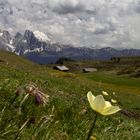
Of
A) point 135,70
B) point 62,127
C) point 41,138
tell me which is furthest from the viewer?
point 135,70

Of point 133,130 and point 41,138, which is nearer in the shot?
point 41,138

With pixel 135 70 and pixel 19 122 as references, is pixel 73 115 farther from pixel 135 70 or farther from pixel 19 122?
pixel 135 70

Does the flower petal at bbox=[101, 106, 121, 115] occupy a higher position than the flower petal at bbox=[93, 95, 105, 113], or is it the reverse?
the flower petal at bbox=[93, 95, 105, 113]

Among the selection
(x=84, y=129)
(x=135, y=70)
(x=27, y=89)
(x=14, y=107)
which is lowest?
(x=135, y=70)

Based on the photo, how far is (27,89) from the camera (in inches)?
221

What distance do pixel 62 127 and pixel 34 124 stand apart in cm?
140

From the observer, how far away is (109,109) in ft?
13.8

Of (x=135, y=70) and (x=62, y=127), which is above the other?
(x=62, y=127)

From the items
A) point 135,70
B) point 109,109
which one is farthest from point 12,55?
point 109,109

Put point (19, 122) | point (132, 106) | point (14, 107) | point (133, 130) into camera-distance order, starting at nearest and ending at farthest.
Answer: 1. point (19, 122)
2. point (14, 107)
3. point (133, 130)
4. point (132, 106)

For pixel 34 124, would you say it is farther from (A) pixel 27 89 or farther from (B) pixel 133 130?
(B) pixel 133 130

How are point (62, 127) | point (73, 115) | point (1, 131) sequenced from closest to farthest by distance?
point (1, 131), point (62, 127), point (73, 115)

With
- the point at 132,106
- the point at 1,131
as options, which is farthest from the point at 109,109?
the point at 132,106

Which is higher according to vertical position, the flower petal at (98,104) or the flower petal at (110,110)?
the flower petal at (98,104)
